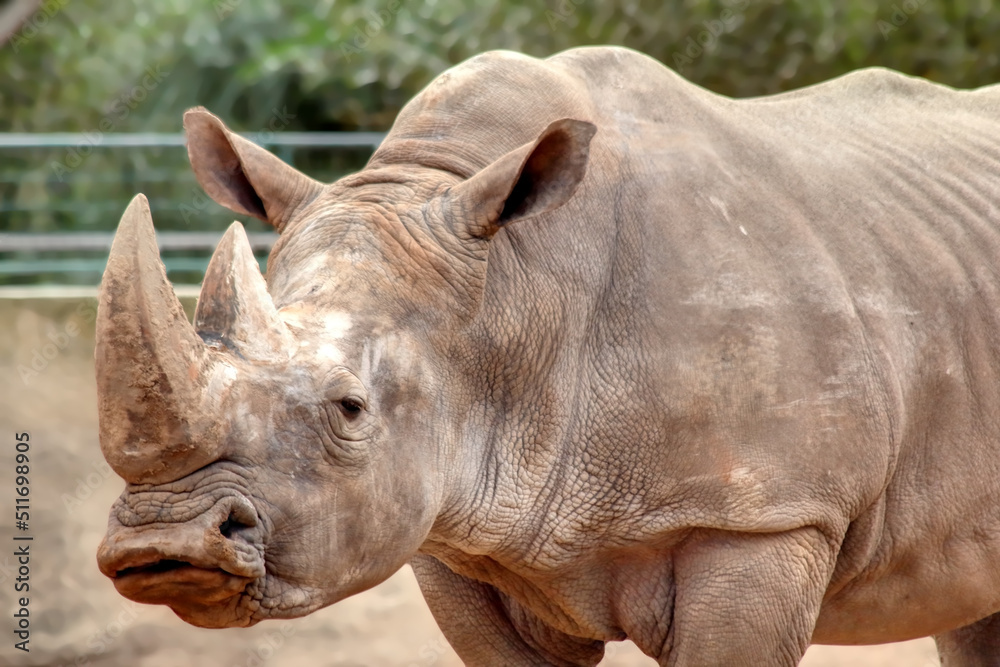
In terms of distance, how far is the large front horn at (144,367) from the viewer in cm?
274

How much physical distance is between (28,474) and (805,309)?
16.1ft

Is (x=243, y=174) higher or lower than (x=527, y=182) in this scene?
lower

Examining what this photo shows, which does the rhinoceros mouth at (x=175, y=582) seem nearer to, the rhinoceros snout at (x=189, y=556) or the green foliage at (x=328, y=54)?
the rhinoceros snout at (x=189, y=556)

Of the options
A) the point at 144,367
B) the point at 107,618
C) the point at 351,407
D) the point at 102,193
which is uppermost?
the point at 144,367

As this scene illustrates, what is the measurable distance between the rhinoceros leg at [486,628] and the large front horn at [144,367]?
1.47m

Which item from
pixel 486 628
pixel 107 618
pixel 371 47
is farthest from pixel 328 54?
pixel 486 628

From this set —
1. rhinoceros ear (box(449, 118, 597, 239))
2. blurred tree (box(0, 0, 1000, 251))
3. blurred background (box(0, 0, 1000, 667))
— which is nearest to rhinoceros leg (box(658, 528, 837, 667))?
rhinoceros ear (box(449, 118, 597, 239))

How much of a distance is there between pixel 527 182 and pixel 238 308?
879 millimetres

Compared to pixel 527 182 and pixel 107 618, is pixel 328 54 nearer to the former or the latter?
pixel 107 618

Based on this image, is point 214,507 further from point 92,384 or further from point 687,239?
point 92,384

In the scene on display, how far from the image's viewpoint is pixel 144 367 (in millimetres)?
2738

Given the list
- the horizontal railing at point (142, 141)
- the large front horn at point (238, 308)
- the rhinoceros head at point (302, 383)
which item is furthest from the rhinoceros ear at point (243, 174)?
the horizontal railing at point (142, 141)

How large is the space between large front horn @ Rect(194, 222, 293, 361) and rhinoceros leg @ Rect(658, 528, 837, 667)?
134 centimetres

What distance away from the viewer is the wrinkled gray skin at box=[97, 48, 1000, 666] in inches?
116
